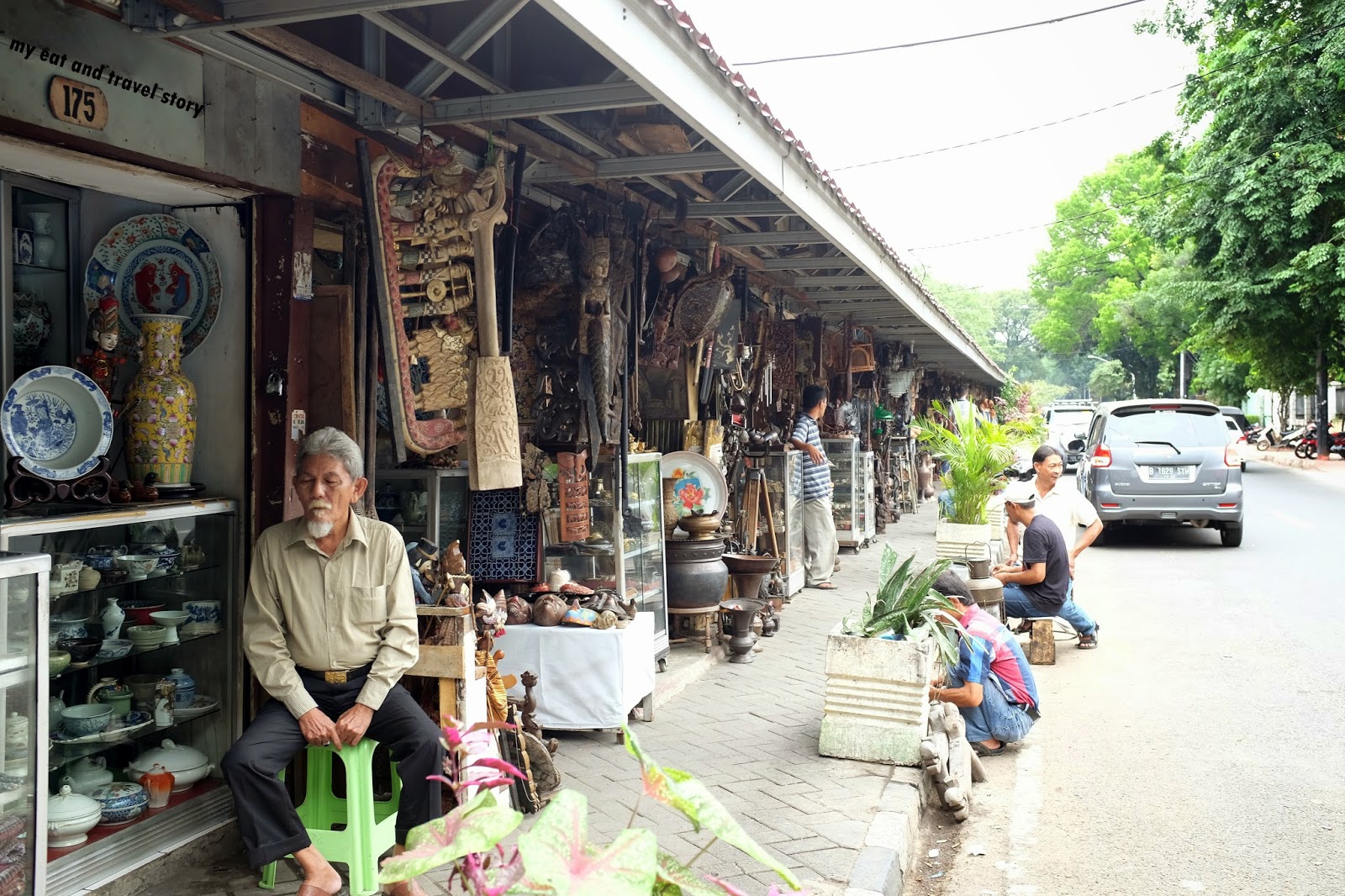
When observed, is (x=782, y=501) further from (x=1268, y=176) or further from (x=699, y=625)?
(x=1268, y=176)

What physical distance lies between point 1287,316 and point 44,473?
26.7 m

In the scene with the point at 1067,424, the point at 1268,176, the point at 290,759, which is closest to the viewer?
the point at 290,759

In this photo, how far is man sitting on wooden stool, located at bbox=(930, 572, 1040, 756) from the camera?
5777mm

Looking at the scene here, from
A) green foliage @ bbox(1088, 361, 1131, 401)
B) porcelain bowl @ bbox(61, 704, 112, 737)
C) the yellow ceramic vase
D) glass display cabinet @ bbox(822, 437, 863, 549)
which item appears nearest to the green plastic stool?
porcelain bowl @ bbox(61, 704, 112, 737)

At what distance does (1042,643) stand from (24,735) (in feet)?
21.8

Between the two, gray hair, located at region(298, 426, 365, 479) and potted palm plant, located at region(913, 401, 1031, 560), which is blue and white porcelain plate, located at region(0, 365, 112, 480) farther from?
potted palm plant, located at region(913, 401, 1031, 560)

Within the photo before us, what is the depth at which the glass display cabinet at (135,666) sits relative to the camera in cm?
360

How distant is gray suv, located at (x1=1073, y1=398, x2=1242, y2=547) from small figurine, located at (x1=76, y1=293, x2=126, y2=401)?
38.4 feet

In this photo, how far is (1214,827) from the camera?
15.2ft

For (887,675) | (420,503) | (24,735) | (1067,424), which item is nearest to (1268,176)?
(1067,424)

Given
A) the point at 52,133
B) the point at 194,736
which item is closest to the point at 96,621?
the point at 194,736

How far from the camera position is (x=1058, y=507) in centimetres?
819

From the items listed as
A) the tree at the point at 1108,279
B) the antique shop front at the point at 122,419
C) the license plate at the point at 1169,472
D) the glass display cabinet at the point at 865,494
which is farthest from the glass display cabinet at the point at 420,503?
the tree at the point at 1108,279

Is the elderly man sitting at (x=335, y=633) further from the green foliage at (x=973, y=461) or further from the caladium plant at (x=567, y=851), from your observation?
the green foliage at (x=973, y=461)
